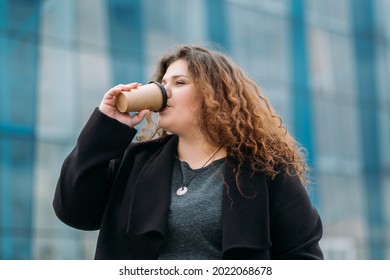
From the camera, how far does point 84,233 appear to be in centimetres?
1246

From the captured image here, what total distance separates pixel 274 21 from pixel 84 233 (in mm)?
6705

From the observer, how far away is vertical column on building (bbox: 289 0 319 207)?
16.1 m

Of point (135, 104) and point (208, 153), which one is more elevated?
point (135, 104)

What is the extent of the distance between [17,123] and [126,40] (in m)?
2.68

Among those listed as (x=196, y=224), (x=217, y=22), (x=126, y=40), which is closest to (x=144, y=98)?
(x=196, y=224)

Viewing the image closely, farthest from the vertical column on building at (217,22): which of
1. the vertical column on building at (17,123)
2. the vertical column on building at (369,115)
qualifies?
the vertical column on building at (369,115)

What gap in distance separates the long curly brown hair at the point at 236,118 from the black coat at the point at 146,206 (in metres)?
0.08

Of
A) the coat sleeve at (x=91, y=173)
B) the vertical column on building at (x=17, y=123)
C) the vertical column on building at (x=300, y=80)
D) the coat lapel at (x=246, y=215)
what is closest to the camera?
the coat lapel at (x=246, y=215)

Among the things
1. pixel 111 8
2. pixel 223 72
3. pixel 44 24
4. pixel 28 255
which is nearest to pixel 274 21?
pixel 111 8

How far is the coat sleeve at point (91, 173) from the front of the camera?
9.03 ft

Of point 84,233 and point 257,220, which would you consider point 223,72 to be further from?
point 84,233

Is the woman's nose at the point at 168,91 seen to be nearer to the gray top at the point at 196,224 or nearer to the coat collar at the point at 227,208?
the coat collar at the point at 227,208

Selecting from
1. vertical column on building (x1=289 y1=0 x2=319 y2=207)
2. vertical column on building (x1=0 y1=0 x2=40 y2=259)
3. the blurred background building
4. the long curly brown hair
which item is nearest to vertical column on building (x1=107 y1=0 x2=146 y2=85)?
the blurred background building

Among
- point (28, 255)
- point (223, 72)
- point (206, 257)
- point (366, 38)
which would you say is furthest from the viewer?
point (366, 38)
